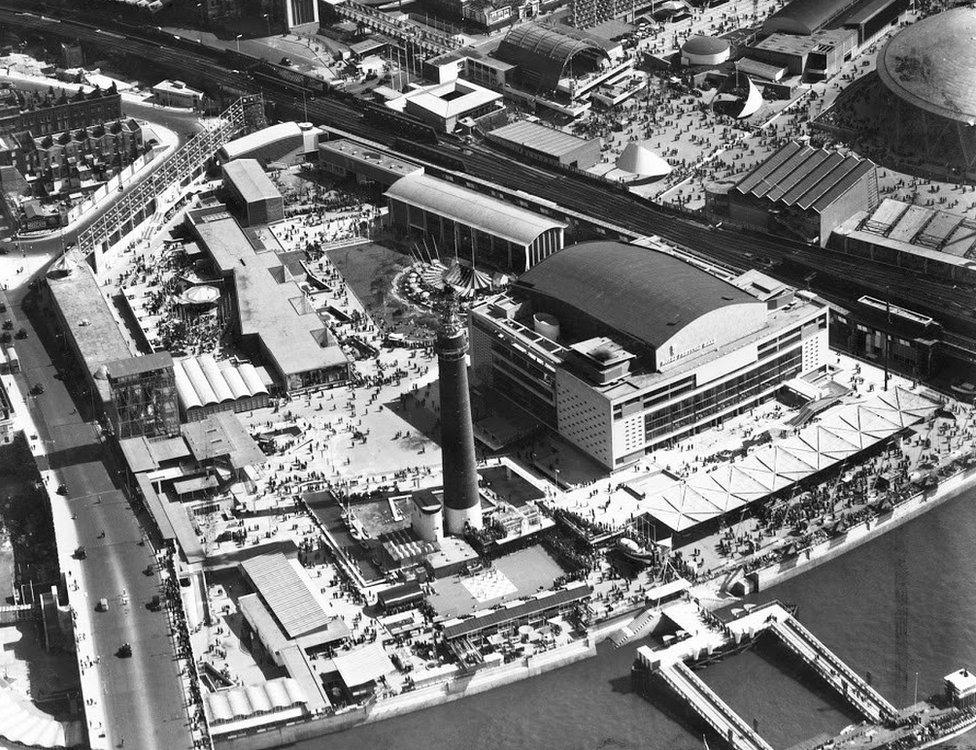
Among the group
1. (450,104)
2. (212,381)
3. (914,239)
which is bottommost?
(212,381)

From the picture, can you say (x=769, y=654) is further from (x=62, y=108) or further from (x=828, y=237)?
(x=62, y=108)

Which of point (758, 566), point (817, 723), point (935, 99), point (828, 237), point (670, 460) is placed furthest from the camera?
point (935, 99)

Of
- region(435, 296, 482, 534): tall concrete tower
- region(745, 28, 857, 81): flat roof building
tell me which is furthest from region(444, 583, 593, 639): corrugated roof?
region(745, 28, 857, 81): flat roof building

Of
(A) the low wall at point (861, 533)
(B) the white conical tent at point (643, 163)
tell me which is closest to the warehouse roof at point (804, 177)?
(B) the white conical tent at point (643, 163)

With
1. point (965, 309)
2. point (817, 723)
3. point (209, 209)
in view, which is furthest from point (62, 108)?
point (817, 723)

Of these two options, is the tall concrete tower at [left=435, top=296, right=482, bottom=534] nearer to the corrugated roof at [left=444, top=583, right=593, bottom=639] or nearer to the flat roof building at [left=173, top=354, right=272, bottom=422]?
the corrugated roof at [left=444, top=583, right=593, bottom=639]

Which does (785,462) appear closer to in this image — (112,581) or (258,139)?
(112,581)

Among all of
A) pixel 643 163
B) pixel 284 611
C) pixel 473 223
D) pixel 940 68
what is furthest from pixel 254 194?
pixel 940 68
